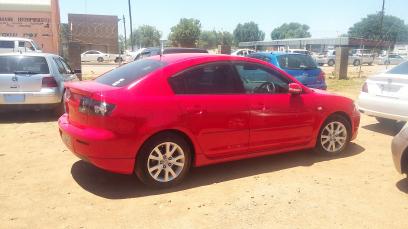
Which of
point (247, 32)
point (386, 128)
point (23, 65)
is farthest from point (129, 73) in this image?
point (247, 32)

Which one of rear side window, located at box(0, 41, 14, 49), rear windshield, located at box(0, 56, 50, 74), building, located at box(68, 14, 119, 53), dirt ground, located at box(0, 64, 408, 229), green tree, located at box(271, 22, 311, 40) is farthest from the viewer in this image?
green tree, located at box(271, 22, 311, 40)

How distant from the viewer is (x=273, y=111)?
540 cm

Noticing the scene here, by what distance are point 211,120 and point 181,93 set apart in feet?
1.64

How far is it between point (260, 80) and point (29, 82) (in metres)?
5.28

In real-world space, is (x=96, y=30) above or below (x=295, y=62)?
above

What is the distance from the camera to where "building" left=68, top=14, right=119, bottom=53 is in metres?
53.3

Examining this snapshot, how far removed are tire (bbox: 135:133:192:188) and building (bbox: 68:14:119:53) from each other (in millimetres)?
50299

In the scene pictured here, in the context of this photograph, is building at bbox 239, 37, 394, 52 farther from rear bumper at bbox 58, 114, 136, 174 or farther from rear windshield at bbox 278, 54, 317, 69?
rear bumper at bbox 58, 114, 136, 174

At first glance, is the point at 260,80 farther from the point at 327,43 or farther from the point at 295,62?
the point at 327,43

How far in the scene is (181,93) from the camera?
4.73 metres

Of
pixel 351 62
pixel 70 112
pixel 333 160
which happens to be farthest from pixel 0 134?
pixel 351 62

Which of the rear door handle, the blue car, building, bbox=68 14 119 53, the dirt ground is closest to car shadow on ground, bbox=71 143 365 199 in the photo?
the dirt ground

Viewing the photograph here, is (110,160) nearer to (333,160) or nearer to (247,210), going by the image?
(247,210)

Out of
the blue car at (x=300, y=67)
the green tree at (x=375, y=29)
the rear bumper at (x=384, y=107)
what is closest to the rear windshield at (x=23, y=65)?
the blue car at (x=300, y=67)
